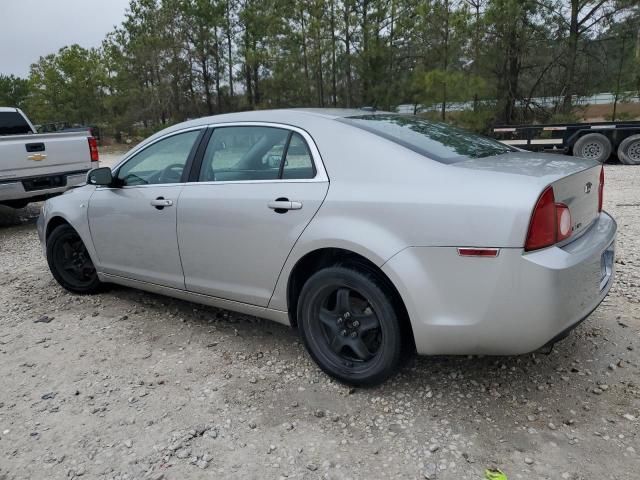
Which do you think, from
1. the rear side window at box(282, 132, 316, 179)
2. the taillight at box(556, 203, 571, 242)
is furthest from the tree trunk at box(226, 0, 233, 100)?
the taillight at box(556, 203, 571, 242)

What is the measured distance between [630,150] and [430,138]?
452 inches

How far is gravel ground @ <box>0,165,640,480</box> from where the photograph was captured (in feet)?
7.98

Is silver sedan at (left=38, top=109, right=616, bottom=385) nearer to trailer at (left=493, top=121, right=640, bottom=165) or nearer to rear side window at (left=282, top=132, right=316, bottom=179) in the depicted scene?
rear side window at (left=282, top=132, right=316, bottom=179)

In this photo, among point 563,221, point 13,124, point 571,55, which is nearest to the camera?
point 563,221

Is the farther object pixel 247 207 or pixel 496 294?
pixel 247 207

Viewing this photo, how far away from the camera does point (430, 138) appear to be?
3199 millimetres

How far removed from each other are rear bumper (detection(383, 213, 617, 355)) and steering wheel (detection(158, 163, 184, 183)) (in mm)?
1833

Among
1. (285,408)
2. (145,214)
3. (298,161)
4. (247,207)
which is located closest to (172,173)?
(145,214)

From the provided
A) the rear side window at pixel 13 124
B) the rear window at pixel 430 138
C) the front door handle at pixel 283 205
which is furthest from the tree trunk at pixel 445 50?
the front door handle at pixel 283 205

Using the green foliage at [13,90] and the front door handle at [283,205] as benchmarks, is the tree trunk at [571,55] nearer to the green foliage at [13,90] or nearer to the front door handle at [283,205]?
the front door handle at [283,205]

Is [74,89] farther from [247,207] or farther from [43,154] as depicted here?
[247,207]

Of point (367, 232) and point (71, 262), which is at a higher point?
point (367, 232)

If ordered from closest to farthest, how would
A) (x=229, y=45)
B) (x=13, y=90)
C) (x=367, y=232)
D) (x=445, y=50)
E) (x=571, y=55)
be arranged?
(x=367, y=232) < (x=571, y=55) < (x=445, y=50) < (x=229, y=45) < (x=13, y=90)

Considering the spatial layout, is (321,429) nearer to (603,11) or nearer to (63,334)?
(63,334)
